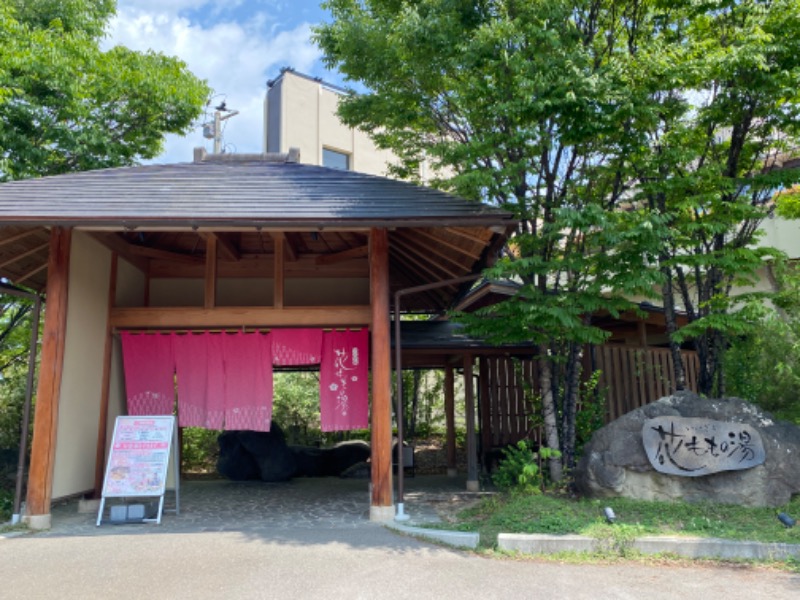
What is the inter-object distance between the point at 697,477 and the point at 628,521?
1.29 m

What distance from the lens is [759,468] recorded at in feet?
22.9

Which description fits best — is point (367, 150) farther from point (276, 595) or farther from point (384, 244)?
point (276, 595)

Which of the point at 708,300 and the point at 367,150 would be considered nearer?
the point at 708,300

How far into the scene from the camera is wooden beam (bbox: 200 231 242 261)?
28.9ft

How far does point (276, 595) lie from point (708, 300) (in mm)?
6870

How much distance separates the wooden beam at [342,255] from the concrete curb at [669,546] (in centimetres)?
537

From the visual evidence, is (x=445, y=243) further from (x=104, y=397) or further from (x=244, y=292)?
(x=104, y=397)

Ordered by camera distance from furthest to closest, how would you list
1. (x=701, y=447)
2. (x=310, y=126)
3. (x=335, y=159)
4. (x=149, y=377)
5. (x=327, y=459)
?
(x=335, y=159) → (x=310, y=126) → (x=327, y=459) → (x=149, y=377) → (x=701, y=447)

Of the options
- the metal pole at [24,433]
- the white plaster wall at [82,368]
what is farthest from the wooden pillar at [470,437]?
the metal pole at [24,433]

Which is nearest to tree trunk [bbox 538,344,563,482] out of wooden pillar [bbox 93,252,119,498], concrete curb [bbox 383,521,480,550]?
concrete curb [bbox 383,521,480,550]

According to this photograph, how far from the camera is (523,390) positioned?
11148 mm

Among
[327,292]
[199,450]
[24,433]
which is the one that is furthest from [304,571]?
[199,450]

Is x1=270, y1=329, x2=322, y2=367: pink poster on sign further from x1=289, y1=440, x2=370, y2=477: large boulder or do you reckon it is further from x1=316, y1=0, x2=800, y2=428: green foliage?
x1=289, y1=440, x2=370, y2=477: large boulder

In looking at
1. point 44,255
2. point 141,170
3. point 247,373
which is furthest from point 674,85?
point 44,255
